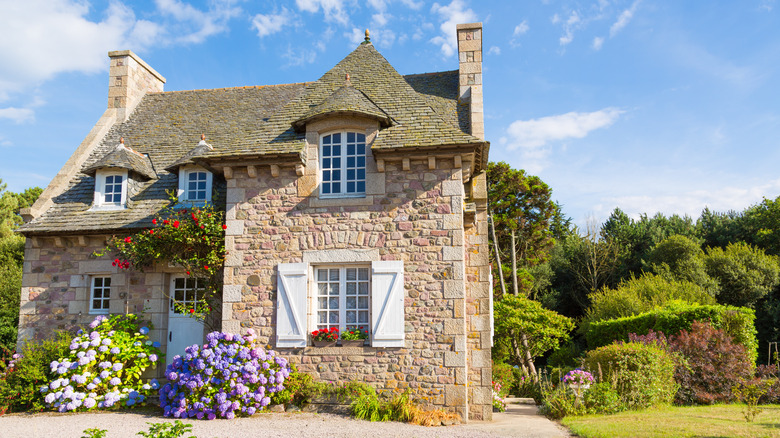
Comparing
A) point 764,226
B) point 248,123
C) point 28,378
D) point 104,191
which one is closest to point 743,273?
point 764,226

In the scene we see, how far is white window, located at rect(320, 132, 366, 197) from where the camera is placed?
9.73 meters

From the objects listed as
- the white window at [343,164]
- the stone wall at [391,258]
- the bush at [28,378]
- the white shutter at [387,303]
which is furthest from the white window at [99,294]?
the white shutter at [387,303]

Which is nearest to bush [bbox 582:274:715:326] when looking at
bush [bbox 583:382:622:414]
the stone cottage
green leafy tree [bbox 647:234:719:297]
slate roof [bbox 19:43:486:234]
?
green leafy tree [bbox 647:234:719:297]

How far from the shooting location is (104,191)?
38.5 ft

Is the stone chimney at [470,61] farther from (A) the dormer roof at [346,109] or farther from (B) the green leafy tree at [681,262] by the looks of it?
(B) the green leafy tree at [681,262]

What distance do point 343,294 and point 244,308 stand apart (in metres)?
1.74

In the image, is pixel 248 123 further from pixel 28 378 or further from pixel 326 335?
pixel 28 378

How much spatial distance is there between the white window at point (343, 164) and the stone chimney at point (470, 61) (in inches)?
123

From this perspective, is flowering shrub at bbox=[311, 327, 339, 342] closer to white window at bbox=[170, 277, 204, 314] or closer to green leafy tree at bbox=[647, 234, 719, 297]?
white window at bbox=[170, 277, 204, 314]

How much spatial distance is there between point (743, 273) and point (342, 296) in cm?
1629

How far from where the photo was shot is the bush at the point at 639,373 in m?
9.40

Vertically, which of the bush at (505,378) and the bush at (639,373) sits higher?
the bush at (639,373)

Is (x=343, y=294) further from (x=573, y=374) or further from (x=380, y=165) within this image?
(x=573, y=374)

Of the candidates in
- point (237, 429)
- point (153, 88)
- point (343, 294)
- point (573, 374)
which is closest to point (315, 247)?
point (343, 294)
